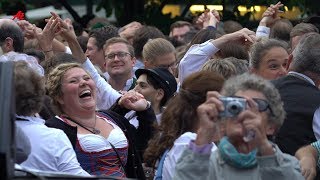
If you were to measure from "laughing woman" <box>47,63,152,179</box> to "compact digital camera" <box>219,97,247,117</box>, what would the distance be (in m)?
2.19

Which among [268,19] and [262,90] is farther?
[268,19]

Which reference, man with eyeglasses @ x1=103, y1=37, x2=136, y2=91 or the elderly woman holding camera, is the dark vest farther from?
man with eyeglasses @ x1=103, y1=37, x2=136, y2=91

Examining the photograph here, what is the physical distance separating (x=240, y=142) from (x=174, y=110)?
1155 mm

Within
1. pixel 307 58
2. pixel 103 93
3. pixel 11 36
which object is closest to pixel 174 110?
pixel 307 58

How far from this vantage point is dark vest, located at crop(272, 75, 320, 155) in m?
7.27

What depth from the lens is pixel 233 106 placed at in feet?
15.9

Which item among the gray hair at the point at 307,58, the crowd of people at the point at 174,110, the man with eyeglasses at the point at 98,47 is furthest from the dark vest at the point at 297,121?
the man with eyeglasses at the point at 98,47

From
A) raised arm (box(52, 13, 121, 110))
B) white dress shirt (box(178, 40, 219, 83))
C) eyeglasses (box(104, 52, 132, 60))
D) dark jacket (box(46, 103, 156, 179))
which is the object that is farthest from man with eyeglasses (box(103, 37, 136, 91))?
dark jacket (box(46, 103, 156, 179))

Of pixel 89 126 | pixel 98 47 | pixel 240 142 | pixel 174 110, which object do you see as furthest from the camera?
pixel 98 47

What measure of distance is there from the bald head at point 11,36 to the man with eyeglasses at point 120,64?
3.29 ft

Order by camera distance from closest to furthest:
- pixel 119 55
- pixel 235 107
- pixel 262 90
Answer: pixel 235 107
pixel 262 90
pixel 119 55

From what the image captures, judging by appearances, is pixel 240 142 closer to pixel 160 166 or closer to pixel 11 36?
pixel 160 166

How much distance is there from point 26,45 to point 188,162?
6.68 metres

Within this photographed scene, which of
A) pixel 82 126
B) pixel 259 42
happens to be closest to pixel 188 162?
pixel 82 126
